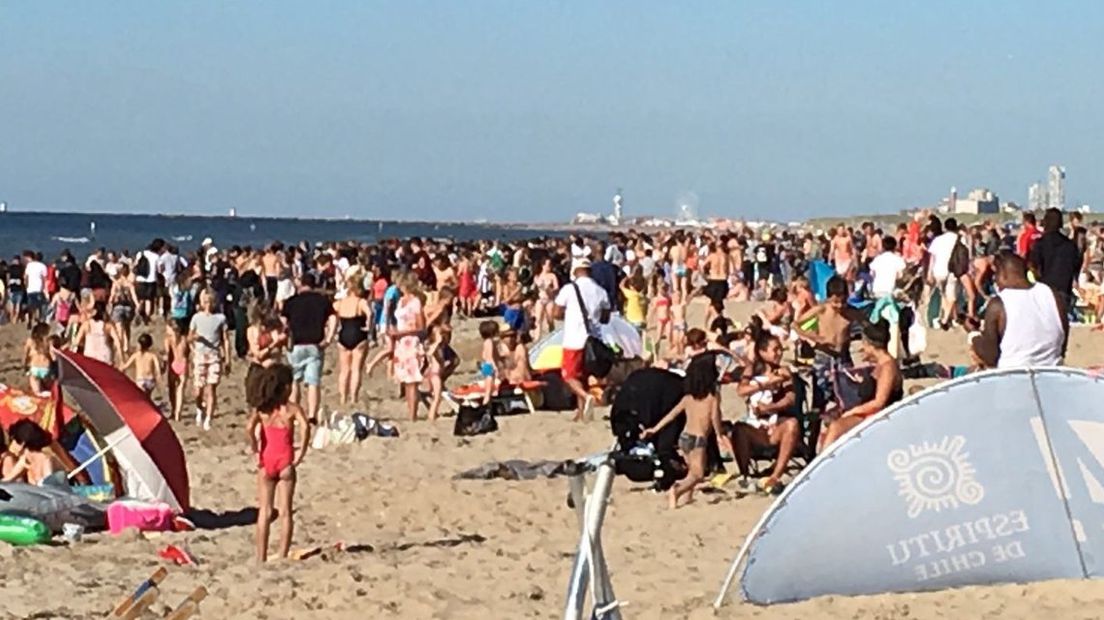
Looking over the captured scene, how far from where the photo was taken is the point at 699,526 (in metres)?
10.5

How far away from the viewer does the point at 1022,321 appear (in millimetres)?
9594

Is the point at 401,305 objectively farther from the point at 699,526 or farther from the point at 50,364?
the point at 699,526

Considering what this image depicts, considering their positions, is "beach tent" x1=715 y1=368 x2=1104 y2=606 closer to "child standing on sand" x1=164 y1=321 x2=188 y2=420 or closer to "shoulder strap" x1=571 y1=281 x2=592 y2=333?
"shoulder strap" x1=571 y1=281 x2=592 y2=333

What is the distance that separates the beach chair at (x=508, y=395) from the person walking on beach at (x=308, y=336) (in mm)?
1563

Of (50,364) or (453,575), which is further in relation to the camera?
(50,364)

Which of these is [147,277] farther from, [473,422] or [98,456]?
[98,456]

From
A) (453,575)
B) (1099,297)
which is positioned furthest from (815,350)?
(1099,297)

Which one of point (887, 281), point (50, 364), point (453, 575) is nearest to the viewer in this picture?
point (453, 575)

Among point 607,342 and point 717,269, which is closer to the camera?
point 607,342

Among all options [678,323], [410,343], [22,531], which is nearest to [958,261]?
[678,323]

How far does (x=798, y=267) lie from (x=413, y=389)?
13722 mm

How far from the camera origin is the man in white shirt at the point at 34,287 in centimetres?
2809

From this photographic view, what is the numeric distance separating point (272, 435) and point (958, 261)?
1125 cm

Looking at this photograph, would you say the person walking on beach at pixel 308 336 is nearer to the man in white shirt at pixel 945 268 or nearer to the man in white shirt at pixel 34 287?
the man in white shirt at pixel 945 268
